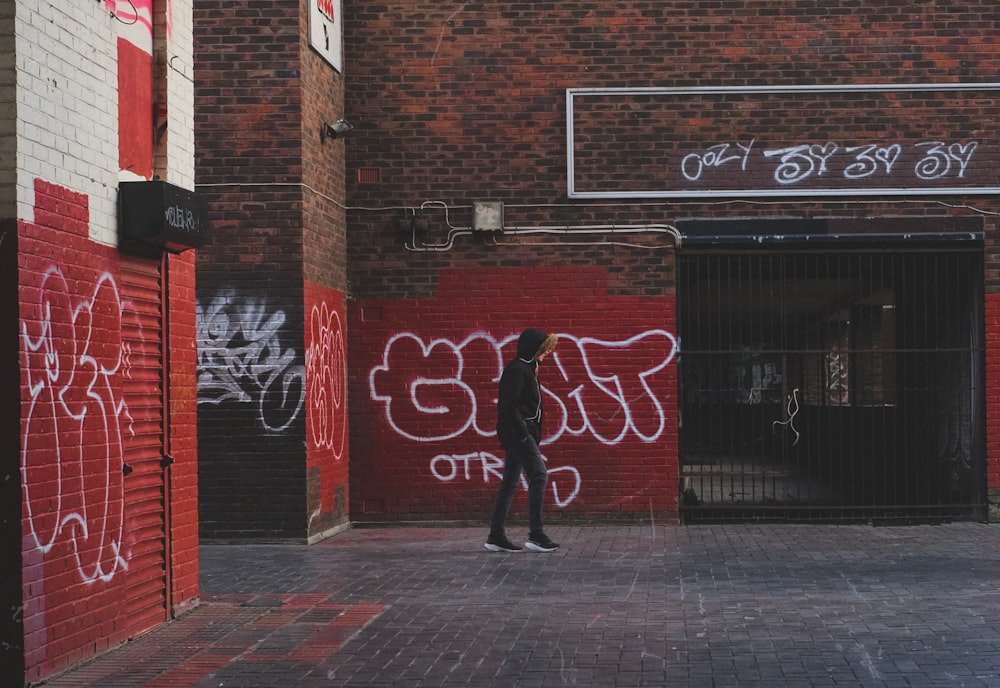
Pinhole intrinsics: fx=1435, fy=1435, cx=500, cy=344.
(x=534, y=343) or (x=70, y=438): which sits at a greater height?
(x=534, y=343)

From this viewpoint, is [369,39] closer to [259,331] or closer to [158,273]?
[259,331]

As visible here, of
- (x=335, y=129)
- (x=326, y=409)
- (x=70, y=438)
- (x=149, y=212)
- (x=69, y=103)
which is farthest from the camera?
(x=335, y=129)

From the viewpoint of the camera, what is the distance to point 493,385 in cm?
1420

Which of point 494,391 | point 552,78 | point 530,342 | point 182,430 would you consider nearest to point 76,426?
point 182,430

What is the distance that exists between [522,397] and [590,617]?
3537 millimetres

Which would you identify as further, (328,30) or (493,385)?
(493,385)

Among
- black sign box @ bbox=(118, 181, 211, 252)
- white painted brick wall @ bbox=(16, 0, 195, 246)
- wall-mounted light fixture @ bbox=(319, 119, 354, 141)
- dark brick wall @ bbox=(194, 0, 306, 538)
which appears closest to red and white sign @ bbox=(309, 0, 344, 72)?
dark brick wall @ bbox=(194, 0, 306, 538)

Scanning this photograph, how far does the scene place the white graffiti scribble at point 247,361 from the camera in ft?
42.6

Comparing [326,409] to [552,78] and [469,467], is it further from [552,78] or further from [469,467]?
[552,78]

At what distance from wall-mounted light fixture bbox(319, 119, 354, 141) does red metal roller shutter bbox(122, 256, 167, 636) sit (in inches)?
201

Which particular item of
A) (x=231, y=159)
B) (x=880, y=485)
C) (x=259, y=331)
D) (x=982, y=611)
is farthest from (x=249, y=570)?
→ (x=880, y=485)

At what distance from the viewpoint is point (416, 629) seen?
834cm

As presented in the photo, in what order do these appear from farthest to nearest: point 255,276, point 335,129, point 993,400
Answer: point 993,400 → point 335,129 → point 255,276

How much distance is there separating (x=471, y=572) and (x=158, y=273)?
345 centimetres
